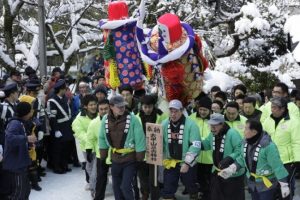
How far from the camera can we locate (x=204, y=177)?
19.8ft

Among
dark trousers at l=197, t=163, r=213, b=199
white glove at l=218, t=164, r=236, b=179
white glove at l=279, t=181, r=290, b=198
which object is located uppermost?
white glove at l=218, t=164, r=236, b=179

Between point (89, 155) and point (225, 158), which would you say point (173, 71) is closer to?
point (89, 155)

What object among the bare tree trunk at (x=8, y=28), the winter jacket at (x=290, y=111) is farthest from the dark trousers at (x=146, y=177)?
the bare tree trunk at (x=8, y=28)

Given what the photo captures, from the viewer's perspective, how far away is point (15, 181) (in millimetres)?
5359

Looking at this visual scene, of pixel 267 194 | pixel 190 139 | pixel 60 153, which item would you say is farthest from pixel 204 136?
pixel 60 153

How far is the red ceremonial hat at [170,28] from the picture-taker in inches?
247

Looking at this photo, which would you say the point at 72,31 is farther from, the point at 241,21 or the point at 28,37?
the point at 241,21

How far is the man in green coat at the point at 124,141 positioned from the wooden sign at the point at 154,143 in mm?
112

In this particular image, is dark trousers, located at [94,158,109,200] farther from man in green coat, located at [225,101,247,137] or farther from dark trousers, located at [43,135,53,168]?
dark trousers, located at [43,135,53,168]

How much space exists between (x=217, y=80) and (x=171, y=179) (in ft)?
19.5

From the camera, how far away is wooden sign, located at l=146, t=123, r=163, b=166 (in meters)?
5.36

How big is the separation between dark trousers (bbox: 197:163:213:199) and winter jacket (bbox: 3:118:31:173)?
238 cm

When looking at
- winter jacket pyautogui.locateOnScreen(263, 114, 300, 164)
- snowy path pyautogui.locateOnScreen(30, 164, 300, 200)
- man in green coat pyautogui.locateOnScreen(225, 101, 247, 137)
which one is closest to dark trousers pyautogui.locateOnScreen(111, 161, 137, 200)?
snowy path pyautogui.locateOnScreen(30, 164, 300, 200)

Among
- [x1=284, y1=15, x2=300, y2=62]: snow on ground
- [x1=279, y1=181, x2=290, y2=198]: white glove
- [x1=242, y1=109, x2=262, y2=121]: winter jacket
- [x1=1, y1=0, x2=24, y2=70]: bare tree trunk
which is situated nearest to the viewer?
[x1=279, y1=181, x2=290, y2=198]: white glove
